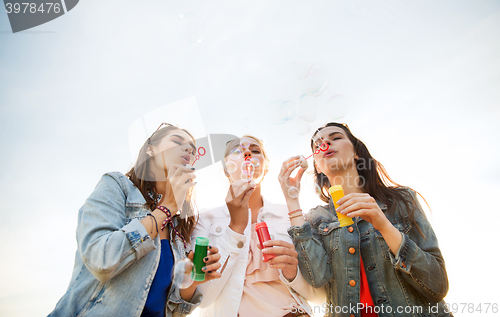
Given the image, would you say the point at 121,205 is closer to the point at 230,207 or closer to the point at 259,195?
the point at 230,207

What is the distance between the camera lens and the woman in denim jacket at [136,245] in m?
2.02

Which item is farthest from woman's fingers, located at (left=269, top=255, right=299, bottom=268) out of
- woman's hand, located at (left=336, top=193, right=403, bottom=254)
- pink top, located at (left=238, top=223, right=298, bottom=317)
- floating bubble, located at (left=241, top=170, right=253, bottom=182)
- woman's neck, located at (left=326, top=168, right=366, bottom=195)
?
woman's neck, located at (left=326, top=168, right=366, bottom=195)

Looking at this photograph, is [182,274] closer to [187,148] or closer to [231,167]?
[187,148]

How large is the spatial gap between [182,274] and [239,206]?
0.86 metres

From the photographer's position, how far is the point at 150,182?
9.79 feet

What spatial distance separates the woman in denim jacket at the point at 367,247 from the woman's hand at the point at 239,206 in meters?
0.50

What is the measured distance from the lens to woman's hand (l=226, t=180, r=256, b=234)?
9.60 ft

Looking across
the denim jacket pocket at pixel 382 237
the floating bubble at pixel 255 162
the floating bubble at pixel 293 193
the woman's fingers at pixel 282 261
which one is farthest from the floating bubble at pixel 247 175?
the denim jacket pocket at pixel 382 237

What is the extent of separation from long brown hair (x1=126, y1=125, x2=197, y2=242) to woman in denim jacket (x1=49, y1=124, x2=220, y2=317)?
0.03 feet

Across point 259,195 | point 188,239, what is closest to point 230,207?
point 188,239

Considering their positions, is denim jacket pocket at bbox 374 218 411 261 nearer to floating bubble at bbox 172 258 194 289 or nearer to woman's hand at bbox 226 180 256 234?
woman's hand at bbox 226 180 256 234

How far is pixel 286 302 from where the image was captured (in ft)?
8.83

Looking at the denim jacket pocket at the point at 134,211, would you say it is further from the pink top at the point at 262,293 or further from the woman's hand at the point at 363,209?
the woman's hand at the point at 363,209

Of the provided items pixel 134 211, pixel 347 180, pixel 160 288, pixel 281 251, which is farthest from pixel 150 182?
pixel 347 180
